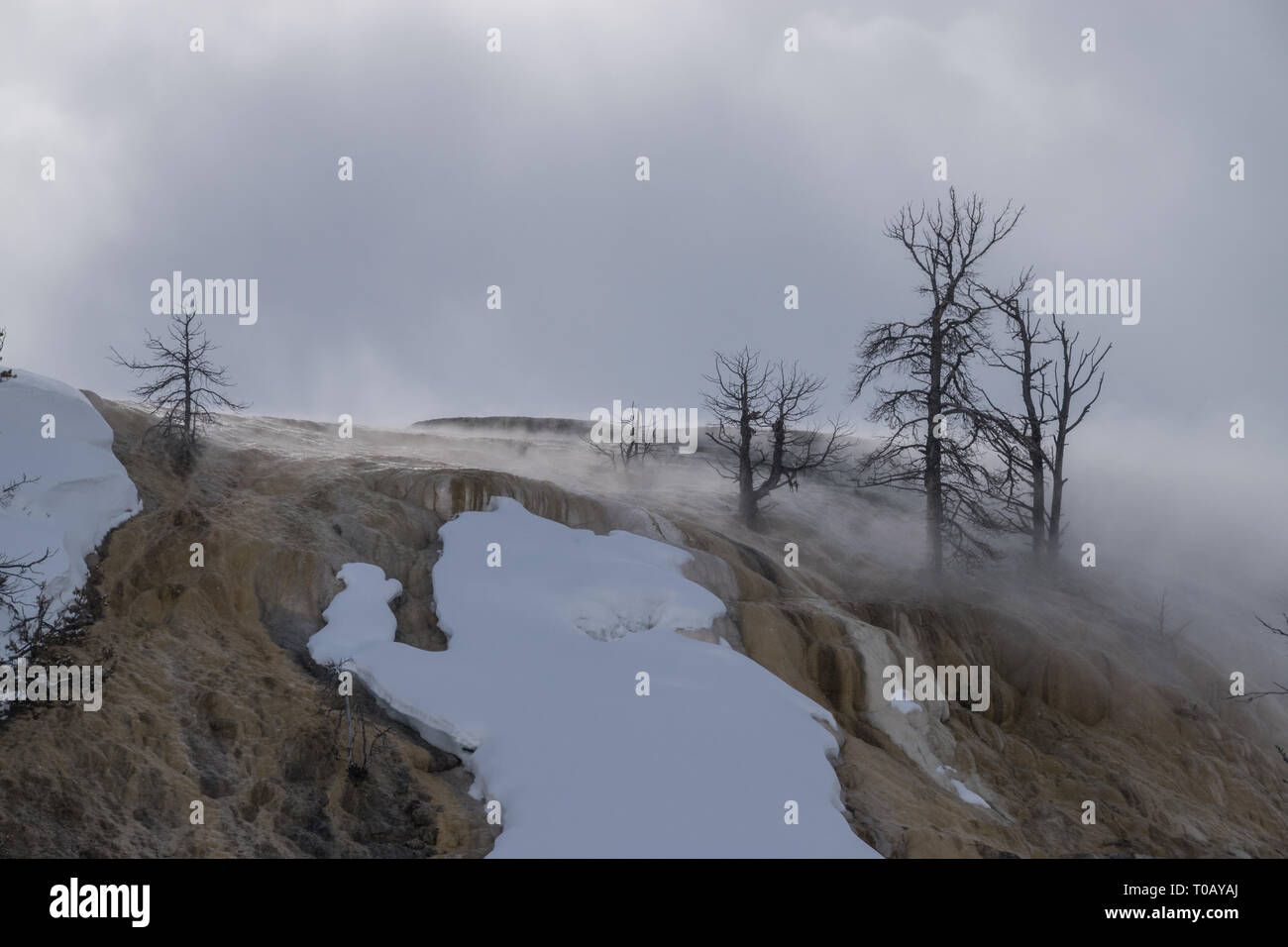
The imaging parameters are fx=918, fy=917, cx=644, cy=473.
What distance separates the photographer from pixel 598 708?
13.4 metres

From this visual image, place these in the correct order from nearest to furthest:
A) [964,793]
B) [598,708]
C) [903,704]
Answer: [598,708]
[964,793]
[903,704]

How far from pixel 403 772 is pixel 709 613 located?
22.2ft

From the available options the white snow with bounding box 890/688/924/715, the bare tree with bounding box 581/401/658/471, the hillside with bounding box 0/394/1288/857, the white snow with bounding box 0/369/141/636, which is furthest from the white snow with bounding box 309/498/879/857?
the bare tree with bounding box 581/401/658/471

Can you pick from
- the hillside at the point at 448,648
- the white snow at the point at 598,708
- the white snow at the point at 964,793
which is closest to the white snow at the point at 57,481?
the hillside at the point at 448,648

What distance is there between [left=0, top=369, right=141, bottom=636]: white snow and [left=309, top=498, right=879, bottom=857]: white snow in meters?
4.00

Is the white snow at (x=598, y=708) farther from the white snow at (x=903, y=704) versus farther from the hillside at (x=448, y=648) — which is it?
the white snow at (x=903, y=704)

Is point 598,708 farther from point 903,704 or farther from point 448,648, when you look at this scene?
point 903,704

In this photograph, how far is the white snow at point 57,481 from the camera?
1371 centimetres

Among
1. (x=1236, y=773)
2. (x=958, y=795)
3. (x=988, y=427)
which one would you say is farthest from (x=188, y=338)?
(x=1236, y=773)

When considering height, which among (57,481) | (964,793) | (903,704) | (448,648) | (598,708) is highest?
(57,481)

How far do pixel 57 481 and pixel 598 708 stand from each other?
9904 millimetres

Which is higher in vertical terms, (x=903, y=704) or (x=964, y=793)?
(x=903, y=704)

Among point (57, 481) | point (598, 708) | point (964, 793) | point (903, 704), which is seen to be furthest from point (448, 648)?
point (964, 793)

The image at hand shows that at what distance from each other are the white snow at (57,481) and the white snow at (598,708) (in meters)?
4.00
